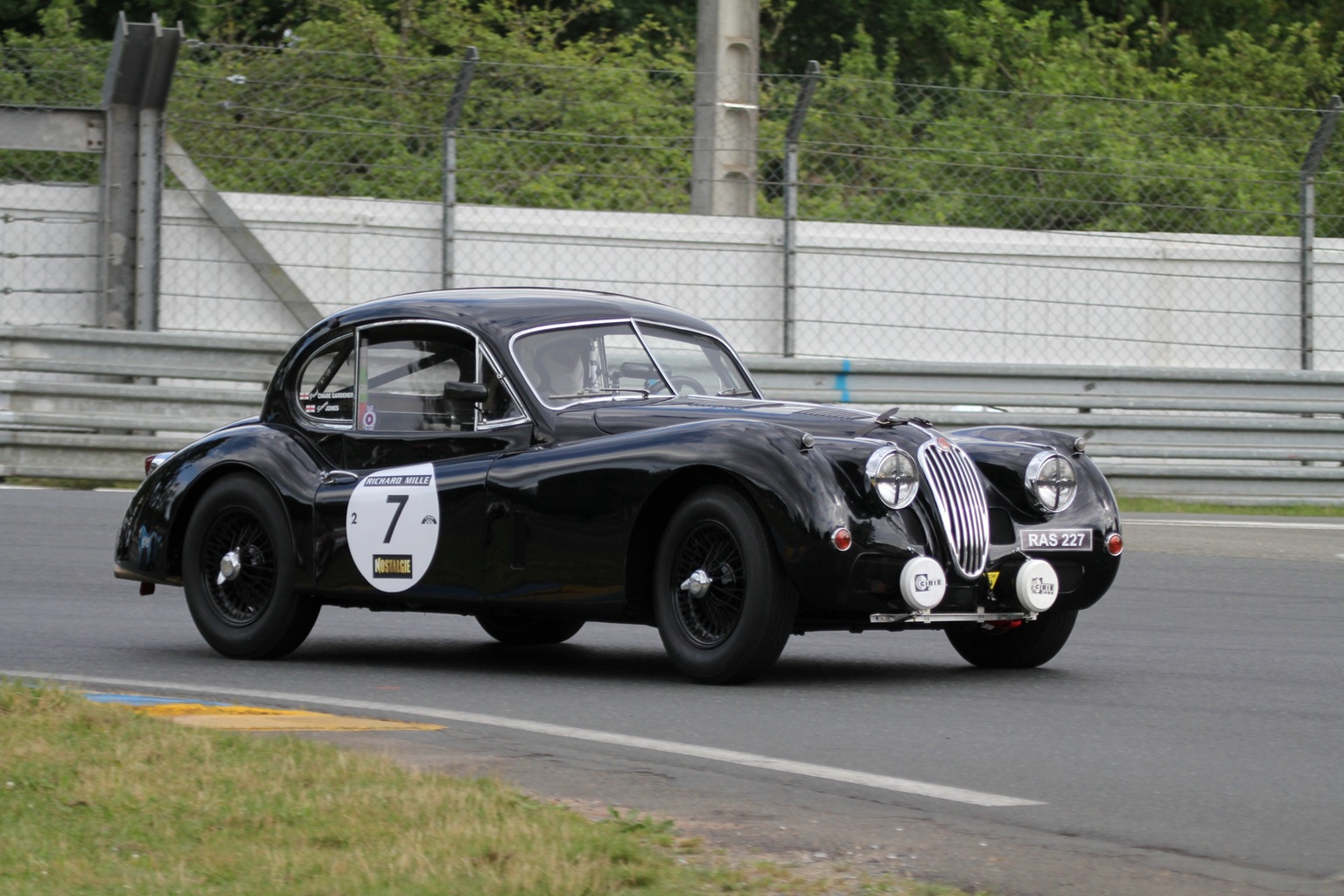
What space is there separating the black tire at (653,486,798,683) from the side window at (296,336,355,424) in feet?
6.29

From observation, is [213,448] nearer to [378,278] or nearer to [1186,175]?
[378,278]

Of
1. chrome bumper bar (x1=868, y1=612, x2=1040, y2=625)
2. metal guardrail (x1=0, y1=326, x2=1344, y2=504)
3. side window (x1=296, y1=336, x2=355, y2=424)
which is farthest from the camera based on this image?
metal guardrail (x1=0, y1=326, x2=1344, y2=504)

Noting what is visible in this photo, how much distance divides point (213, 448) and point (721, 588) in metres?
2.67

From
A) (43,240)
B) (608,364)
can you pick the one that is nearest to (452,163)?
(43,240)

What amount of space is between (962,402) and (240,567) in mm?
7810

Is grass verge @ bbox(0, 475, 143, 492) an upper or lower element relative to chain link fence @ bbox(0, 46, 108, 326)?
lower

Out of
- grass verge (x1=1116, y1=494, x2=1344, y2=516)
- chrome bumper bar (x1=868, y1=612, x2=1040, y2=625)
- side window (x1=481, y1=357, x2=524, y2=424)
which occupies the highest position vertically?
side window (x1=481, y1=357, x2=524, y2=424)

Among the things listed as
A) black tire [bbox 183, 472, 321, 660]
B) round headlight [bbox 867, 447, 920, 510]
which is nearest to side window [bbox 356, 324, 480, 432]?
black tire [bbox 183, 472, 321, 660]

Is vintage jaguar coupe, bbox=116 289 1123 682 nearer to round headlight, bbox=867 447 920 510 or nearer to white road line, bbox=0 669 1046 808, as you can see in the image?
round headlight, bbox=867 447 920 510

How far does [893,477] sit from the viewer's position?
22.5 feet

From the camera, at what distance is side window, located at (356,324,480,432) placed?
7965 mm

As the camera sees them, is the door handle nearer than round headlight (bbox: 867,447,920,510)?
No

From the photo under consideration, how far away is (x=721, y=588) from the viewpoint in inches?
274

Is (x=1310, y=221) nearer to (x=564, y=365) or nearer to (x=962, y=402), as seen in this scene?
→ (x=962, y=402)
